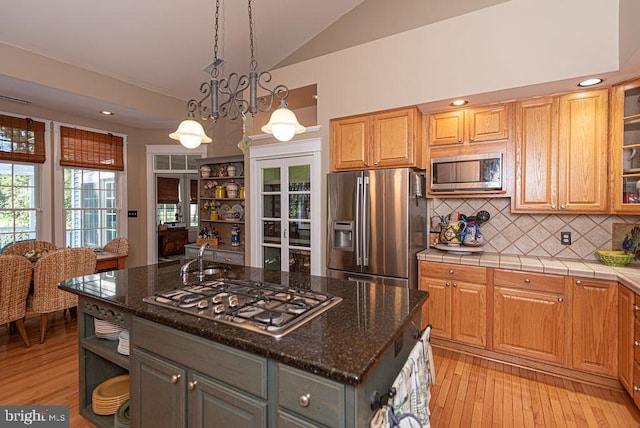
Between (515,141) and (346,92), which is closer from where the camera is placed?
(515,141)

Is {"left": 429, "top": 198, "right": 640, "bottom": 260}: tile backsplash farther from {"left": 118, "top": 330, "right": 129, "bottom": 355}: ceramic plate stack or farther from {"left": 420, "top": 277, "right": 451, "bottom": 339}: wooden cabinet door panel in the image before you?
{"left": 118, "top": 330, "right": 129, "bottom": 355}: ceramic plate stack

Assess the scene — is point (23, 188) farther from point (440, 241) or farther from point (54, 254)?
point (440, 241)

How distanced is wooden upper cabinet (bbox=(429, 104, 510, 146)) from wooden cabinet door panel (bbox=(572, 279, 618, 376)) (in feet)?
4.50

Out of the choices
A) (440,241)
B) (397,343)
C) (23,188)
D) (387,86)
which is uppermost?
(387,86)

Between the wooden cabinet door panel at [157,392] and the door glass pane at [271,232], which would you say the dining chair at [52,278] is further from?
the wooden cabinet door panel at [157,392]

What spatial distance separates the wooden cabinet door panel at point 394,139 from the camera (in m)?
2.92

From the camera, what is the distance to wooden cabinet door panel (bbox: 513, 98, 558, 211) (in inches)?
102

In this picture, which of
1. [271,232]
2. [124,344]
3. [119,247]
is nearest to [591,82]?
[271,232]

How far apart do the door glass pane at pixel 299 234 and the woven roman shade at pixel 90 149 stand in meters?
3.37

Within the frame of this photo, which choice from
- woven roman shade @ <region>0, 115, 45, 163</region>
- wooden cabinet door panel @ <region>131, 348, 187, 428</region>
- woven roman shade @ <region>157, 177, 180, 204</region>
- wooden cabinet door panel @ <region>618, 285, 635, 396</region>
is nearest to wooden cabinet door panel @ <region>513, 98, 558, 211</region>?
wooden cabinet door panel @ <region>618, 285, 635, 396</region>

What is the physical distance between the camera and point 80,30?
10.3ft

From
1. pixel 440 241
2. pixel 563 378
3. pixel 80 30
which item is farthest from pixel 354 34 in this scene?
pixel 563 378

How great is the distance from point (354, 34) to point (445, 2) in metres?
1.02

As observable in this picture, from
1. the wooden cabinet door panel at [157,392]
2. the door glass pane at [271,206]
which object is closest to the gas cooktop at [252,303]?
the wooden cabinet door panel at [157,392]
